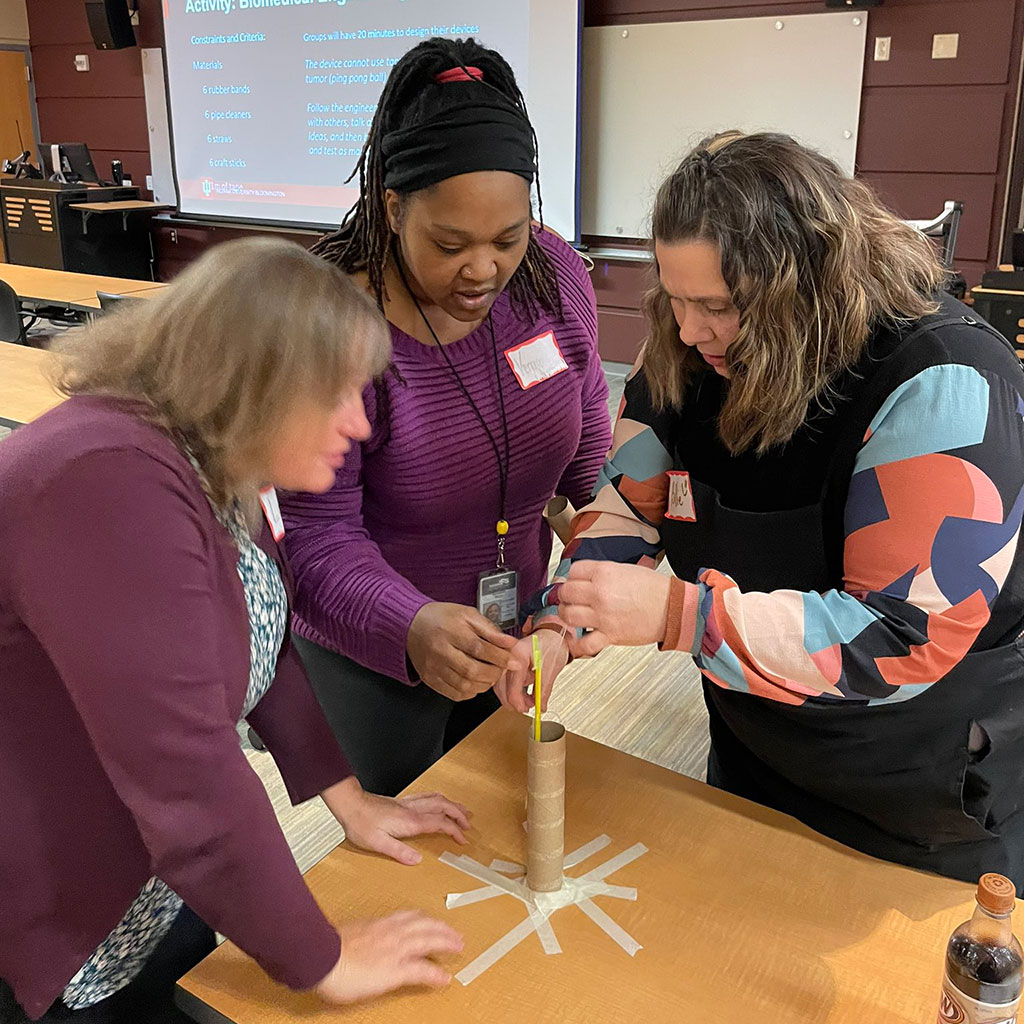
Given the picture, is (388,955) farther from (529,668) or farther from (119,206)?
(119,206)

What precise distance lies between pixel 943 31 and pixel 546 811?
4.65 metres

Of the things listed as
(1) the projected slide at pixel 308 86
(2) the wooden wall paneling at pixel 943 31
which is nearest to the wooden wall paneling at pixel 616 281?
(1) the projected slide at pixel 308 86

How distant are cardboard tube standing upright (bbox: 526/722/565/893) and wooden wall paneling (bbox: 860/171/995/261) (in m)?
4.24

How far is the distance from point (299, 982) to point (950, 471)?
30.4 inches

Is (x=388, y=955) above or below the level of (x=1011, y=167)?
below

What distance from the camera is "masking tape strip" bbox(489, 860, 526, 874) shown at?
43.1 inches

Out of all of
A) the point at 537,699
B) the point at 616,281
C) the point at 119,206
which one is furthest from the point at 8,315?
the point at 537,699

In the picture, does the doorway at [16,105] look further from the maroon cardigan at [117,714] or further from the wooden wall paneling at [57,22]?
the maroon cardigan at [117,714]

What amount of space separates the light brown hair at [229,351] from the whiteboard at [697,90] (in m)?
3.80

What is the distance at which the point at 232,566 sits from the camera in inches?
34.2

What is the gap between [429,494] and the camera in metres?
1.38

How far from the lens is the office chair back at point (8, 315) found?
13.8 ft

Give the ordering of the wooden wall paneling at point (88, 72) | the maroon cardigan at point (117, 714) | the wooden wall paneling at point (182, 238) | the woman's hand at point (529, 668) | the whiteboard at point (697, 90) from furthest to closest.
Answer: the wooden wall paneling at point (88, 72) → the wooden wall paneling at point (182, 238) → the whiteboard at point (697, 90) → the woman's hand at point (529, 668) → the maroon cardigan at point (117, 714)

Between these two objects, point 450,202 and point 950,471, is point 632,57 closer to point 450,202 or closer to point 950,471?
point 450,202
